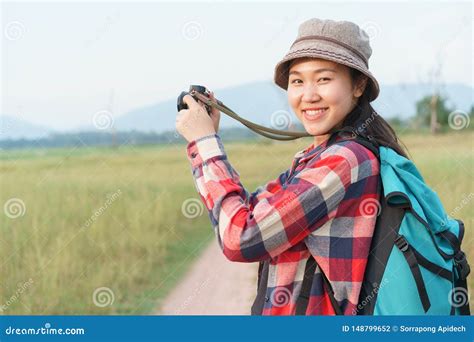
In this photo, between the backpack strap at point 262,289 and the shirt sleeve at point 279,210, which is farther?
the backpack strap at point 262,289

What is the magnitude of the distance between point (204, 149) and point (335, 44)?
537 mm

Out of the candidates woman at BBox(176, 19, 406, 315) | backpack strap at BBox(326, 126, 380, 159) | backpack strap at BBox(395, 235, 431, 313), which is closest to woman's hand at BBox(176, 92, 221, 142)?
woman at BBox(176, 19, 406, 315)

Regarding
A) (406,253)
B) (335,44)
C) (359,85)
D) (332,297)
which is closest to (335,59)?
(335,44)

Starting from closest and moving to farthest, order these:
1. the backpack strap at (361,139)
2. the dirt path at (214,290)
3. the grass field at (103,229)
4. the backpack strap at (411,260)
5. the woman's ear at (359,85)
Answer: the backpack strap at (411,260) < the backpack strap at (361,139) < the woman's ear at (359,85) < the dirt path at (214,290) < the grass field at (103,229)

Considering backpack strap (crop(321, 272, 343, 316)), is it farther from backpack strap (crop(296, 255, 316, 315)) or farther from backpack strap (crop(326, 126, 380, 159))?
backpack strap (crop(326, 126, 380, 159))

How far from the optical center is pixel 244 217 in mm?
1788

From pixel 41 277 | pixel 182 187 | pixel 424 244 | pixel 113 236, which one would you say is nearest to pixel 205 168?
pixel 424 244

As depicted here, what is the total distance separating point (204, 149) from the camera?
190cm

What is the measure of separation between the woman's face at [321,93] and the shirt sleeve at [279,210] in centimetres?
18

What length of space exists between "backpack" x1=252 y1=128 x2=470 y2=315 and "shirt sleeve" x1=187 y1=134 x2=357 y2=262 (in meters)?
0.13

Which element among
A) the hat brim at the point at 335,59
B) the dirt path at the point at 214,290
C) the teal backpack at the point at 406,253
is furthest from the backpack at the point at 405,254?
the dirt path at the point at 214,290

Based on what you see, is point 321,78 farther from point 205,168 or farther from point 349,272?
point 349,272

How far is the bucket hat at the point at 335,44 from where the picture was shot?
192cm

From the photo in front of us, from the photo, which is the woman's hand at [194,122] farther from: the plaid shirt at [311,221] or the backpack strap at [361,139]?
the backpack strap at [361,139]
